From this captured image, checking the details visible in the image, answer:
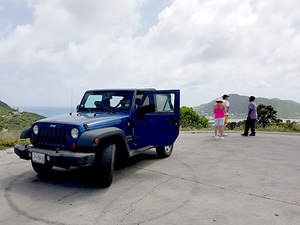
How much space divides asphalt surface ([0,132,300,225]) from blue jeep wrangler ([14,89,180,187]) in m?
0.44

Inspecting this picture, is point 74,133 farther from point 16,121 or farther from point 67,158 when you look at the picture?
point 16,121

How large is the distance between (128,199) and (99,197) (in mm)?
454

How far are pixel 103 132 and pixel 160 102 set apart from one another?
1.96m

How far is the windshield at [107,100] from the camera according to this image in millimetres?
4961

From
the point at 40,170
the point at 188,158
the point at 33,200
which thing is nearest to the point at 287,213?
the point at 188,158

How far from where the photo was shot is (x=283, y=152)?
255 inches

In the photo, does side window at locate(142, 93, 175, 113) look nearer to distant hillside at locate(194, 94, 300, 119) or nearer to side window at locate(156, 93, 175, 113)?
side window at locate(156, 93, 175, 113)

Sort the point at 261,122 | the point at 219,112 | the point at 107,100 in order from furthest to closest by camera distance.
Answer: the point at 261,122, the point at 219,112, the point at 107,100

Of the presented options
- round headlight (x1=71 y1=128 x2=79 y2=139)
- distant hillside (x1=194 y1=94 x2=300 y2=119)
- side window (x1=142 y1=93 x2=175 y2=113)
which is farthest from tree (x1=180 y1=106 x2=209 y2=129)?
round headlight (x1=71 y1=128 x2=79 y2=139)

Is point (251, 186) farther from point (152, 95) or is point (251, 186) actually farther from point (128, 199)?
point (152, 95)

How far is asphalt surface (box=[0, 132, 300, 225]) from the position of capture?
272 centimetres

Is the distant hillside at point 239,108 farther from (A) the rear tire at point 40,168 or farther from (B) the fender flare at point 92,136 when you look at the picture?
(A) the rear tire at point 40,168

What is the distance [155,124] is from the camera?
4.69m

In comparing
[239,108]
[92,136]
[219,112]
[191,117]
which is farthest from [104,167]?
[191,117]
